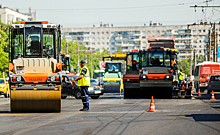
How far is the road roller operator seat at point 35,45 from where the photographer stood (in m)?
16.6

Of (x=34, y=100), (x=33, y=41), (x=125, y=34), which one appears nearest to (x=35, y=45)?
(x=33, y=41)

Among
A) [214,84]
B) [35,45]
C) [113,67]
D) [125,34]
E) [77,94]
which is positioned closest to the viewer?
[35,45]

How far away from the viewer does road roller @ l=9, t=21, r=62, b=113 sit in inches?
614

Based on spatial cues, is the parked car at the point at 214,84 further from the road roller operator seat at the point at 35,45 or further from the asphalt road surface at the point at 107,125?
the asphalt road surface at the point at 107,125

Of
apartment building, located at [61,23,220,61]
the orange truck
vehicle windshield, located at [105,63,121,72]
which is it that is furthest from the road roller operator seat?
apartment building, located at [61,23,220,61]

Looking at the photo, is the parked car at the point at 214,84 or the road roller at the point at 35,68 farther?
the parked car at the point at 214,84

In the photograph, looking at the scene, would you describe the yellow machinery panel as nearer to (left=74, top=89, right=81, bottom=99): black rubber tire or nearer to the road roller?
the road roller

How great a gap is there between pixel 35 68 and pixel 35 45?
3.68ft

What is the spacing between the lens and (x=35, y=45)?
1675 centimetres

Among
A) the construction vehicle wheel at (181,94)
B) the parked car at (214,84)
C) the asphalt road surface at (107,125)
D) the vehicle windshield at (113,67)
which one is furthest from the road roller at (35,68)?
the vehicle windshield at (113,67)

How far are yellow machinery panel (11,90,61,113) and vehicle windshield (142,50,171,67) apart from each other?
12865 millimetres

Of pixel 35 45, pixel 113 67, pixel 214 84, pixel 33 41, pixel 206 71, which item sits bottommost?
pixel 214 84

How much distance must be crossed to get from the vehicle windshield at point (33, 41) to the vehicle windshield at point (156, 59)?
1211 cm

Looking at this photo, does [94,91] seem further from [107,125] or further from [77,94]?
[107,125]
